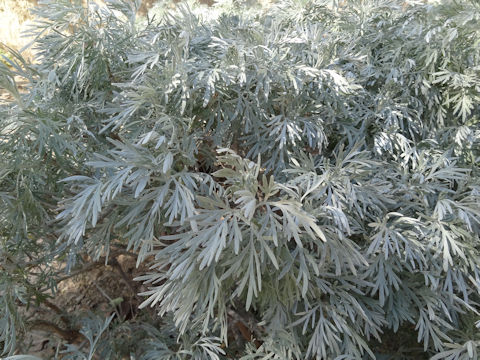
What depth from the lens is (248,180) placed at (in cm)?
114

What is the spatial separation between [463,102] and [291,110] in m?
0.79

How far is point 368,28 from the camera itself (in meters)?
1.94

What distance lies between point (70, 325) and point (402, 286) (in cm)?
164

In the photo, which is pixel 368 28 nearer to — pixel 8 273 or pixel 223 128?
pixel 223 128

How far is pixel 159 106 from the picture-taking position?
4.22ft

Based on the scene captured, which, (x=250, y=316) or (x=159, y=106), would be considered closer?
(x=159, y=106)

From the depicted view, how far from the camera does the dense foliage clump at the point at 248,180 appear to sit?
48.0 inches

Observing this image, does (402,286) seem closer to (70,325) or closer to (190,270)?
(190,270)

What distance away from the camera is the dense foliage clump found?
1.22 m

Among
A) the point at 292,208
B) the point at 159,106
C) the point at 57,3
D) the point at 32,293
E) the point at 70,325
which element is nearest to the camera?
the point at 292,208

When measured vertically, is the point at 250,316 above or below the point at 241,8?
below

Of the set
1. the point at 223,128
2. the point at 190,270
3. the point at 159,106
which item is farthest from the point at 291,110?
the point at 190,270

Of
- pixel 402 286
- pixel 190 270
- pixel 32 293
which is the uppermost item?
pixel 190 270

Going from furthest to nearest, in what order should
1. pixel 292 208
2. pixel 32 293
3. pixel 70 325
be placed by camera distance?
pixel 70 325
pixel 32 293
pixel 292 208
